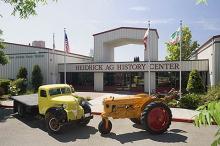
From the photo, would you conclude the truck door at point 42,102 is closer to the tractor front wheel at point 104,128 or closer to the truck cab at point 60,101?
the truck cab at point 60,101

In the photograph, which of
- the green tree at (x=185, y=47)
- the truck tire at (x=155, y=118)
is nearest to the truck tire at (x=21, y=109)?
the truck tire at (x=155, y=118)

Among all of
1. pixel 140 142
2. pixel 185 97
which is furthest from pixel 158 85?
pixel 140 142

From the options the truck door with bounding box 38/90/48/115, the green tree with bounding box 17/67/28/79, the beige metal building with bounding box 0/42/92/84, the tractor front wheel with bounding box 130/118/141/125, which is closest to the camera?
the tractor front wheel with bounding box 130/118/141/125

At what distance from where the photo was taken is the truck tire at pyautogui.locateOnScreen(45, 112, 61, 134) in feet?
42.3

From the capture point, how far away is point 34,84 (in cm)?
3506

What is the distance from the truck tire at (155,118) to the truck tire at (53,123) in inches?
146

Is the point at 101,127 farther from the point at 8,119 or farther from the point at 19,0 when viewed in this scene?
the point at 19,0

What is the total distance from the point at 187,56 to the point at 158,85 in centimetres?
2789

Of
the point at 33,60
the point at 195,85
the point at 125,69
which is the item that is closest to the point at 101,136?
the point at 195,85

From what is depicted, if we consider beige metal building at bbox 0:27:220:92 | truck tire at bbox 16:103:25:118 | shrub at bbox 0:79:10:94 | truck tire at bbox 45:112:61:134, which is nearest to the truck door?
truck tire at bbox 45:112:61:134

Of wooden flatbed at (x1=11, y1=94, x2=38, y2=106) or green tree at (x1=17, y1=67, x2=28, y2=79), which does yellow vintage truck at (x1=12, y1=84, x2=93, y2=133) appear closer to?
wooden flatbed at (x1=11, y1=94, x2=38, y2=106)

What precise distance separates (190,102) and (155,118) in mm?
7853

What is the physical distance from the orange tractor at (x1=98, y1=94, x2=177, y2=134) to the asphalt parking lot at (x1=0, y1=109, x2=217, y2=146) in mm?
374

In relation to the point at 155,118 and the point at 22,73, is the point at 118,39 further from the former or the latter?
the point at 155,118
